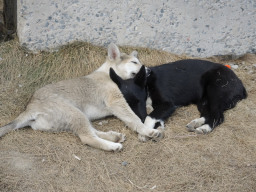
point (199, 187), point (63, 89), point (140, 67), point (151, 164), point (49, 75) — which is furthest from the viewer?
point (49, 75)

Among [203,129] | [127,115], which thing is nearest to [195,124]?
[203,129]

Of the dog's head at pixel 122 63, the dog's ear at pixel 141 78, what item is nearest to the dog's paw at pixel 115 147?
the dog's ear at pixel 141 78

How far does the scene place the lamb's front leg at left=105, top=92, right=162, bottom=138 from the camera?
4375 mm

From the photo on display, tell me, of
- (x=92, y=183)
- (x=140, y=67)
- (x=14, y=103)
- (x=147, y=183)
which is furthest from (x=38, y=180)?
(x=140, y=67)

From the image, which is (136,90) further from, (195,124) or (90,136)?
(90,136)

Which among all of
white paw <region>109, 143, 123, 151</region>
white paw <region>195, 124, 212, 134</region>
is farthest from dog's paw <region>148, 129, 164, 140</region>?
white paw <region>195, 124, 212, 134</region>

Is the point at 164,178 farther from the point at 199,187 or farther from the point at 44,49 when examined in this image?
the point at 44,49

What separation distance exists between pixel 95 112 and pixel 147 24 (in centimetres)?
224

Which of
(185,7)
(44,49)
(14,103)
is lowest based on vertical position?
(14,103)

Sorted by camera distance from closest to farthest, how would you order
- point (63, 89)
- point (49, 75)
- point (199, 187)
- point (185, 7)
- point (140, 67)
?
point (199, 187) → point (63, 89) → point (140, 67) → point (49, 75) → point (185, 7)

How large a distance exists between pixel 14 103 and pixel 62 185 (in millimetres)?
2283

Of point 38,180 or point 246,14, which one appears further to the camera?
point 246,14

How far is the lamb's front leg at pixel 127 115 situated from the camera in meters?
4.38

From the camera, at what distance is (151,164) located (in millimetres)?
3871
